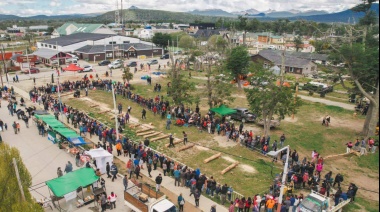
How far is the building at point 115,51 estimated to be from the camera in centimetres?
6525

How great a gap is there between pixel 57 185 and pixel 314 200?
1290 cm

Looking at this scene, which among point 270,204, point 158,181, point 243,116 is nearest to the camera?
point 270,204

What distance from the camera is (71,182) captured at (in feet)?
48.9

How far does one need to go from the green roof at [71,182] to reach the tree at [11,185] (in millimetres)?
2937

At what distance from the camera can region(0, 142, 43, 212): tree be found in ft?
31.7

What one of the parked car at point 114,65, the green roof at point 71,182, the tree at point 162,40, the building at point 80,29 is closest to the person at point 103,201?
the green roof at point 71,182

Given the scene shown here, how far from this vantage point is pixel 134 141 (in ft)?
75.1

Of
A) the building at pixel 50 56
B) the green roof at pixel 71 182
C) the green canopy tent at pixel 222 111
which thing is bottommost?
the green roof at pixel 71 182

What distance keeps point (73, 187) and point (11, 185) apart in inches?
180

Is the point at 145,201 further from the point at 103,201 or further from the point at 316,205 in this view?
the point at 316,205

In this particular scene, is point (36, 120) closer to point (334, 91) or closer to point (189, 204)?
point (189, 204)

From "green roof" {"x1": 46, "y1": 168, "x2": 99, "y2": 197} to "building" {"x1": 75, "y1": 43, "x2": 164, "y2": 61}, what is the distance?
173 feet

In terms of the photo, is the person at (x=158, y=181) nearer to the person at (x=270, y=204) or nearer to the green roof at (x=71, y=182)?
the green roof at (x=71, y=182)

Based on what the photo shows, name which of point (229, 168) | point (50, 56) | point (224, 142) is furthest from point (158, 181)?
point (50, 56)
